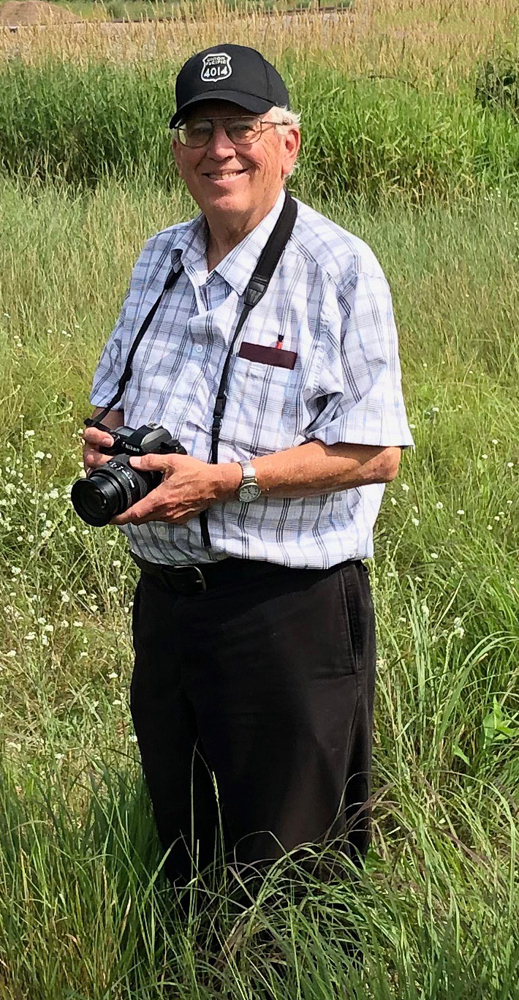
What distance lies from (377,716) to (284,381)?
4.18 ft

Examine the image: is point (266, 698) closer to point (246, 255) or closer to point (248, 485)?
point (248, 485)

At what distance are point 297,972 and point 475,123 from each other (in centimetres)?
836

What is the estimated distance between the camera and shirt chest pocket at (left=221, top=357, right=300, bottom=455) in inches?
81.4

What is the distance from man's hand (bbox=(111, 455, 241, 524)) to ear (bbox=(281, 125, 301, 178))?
665 millimetres

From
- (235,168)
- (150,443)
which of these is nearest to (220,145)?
(235,168)

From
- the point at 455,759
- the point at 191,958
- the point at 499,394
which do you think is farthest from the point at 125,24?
the point at 191,958

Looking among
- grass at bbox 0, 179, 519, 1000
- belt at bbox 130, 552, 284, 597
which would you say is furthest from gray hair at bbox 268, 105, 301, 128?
grass at bbox 0, 179, 519, 1000

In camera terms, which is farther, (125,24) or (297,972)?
(125,24)

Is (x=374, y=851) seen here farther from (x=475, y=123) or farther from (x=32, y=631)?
(x=475, y=123)

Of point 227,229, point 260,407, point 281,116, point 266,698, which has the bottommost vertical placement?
point 266,698

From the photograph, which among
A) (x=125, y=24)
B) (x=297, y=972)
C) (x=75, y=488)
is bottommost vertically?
(x=297, y=972)

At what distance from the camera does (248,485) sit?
2.04 metres

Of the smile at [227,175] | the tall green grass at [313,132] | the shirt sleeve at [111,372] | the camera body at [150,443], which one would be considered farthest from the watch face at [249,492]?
the tall green grass at [313,132]

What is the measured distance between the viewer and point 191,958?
6.84 ft
